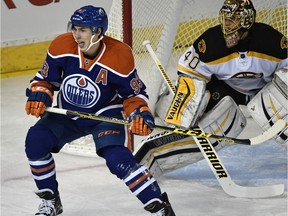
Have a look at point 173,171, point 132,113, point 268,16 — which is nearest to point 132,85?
point 132,113

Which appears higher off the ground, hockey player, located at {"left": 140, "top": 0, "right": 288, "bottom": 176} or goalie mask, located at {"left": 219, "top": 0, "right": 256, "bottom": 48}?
goalie mask, located at {"left": 219, "top": 0, "right": 256, "bottom": 48}

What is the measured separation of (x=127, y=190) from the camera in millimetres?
4289

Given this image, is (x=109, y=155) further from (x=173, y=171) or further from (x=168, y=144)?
(x=173, y=171)

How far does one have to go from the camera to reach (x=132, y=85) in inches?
146

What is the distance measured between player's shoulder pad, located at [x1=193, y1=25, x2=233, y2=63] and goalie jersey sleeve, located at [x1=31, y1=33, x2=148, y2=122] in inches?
18.4

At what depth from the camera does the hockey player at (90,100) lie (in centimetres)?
362

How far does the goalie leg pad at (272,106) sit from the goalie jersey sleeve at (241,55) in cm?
7

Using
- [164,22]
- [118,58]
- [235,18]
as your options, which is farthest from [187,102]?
[164,22]

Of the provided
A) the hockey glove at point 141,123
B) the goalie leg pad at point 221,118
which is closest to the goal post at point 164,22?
the goalie leg pad at point 221,118

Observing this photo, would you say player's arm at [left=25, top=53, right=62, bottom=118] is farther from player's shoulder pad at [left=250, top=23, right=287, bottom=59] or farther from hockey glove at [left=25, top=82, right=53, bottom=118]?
player's shoulder pad at [left=250, top=23, right=287, bottom=59]

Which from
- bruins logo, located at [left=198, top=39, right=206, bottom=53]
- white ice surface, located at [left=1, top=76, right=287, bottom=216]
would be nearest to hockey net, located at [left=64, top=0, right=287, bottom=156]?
white ice surface, located at [left=1, top=76, right=287, bottom=216]

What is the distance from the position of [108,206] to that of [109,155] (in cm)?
52

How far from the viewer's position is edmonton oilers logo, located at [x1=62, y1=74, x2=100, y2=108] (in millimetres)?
3727

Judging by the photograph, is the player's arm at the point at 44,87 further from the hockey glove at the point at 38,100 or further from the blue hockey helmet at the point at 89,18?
the blue hockey helmet at the point at 89,18
